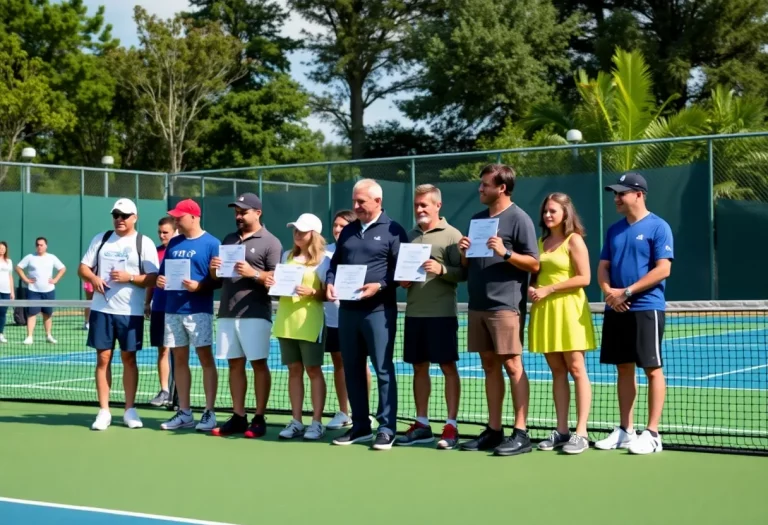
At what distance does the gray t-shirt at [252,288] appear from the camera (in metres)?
7.66

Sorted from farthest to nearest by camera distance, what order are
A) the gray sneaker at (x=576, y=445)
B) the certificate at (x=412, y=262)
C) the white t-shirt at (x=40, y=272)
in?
1. the white t-shirt at (x=40, y=272)
2. the certificate at (x=412, y=262)
3. the gray sneaker at (x=576, y=445)

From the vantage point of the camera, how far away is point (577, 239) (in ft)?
22.3

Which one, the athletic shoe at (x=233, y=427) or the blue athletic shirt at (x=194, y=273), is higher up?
the blue athletic shirt at (x=194, y=273)

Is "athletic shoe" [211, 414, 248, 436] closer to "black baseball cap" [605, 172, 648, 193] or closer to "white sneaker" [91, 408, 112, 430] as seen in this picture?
"white sneaker" [91, 408, 112, 430]

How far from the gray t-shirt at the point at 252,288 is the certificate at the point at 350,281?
72 cm

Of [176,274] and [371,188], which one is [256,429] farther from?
[371,188]

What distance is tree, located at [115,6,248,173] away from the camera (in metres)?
35.9

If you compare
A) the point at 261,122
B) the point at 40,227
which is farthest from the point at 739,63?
the point at 40,227

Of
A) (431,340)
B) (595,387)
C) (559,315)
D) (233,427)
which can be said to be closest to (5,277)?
(233,427)

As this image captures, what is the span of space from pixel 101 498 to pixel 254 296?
7.74ft

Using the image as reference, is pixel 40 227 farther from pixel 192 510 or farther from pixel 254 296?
pixel 192 510

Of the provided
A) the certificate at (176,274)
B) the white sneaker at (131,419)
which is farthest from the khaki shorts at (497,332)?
the white sneaker at (131,419)

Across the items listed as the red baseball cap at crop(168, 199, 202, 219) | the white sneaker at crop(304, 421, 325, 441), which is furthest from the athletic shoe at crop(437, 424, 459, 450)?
the red baseball cap at crop(168, 199, 202, 219)

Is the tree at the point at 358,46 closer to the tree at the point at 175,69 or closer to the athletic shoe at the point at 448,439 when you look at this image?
the tree at the point at 175,69
